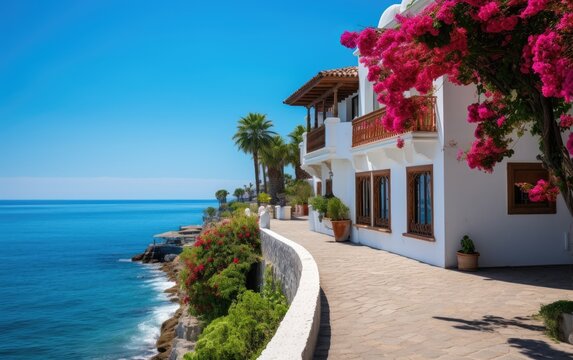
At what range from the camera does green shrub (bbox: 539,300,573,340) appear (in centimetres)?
612

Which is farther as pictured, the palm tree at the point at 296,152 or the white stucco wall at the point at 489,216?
the palm tree at the point at 296,152

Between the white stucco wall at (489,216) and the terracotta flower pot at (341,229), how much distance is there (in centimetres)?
640

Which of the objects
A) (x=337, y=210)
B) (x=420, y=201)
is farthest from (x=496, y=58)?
(x=337, y=210)

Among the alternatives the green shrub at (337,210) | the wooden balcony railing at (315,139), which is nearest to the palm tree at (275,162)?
the wooden balcony railing at (315,139)

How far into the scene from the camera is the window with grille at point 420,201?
42.2ft

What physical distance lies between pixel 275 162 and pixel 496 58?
42.0m

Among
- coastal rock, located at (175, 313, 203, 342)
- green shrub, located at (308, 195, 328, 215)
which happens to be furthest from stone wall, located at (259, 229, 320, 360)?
green shrub, located at (308, 195, 328, 215)

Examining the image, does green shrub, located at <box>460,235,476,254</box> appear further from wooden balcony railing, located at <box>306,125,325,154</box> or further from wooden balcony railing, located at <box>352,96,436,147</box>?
wooden balcony railing, located at <box>306,125,325,154</box>

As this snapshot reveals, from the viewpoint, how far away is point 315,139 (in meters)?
21.0

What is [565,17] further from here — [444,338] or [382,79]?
[444,338]

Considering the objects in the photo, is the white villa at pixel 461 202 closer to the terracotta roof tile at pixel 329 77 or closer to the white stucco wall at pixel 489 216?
the white stucco wall at pixel 489 216

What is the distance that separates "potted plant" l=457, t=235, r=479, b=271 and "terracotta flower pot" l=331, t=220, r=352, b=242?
6610 mm

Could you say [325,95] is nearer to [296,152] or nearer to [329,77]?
[329,77]

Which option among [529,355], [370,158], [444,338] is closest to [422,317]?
[444,338]
